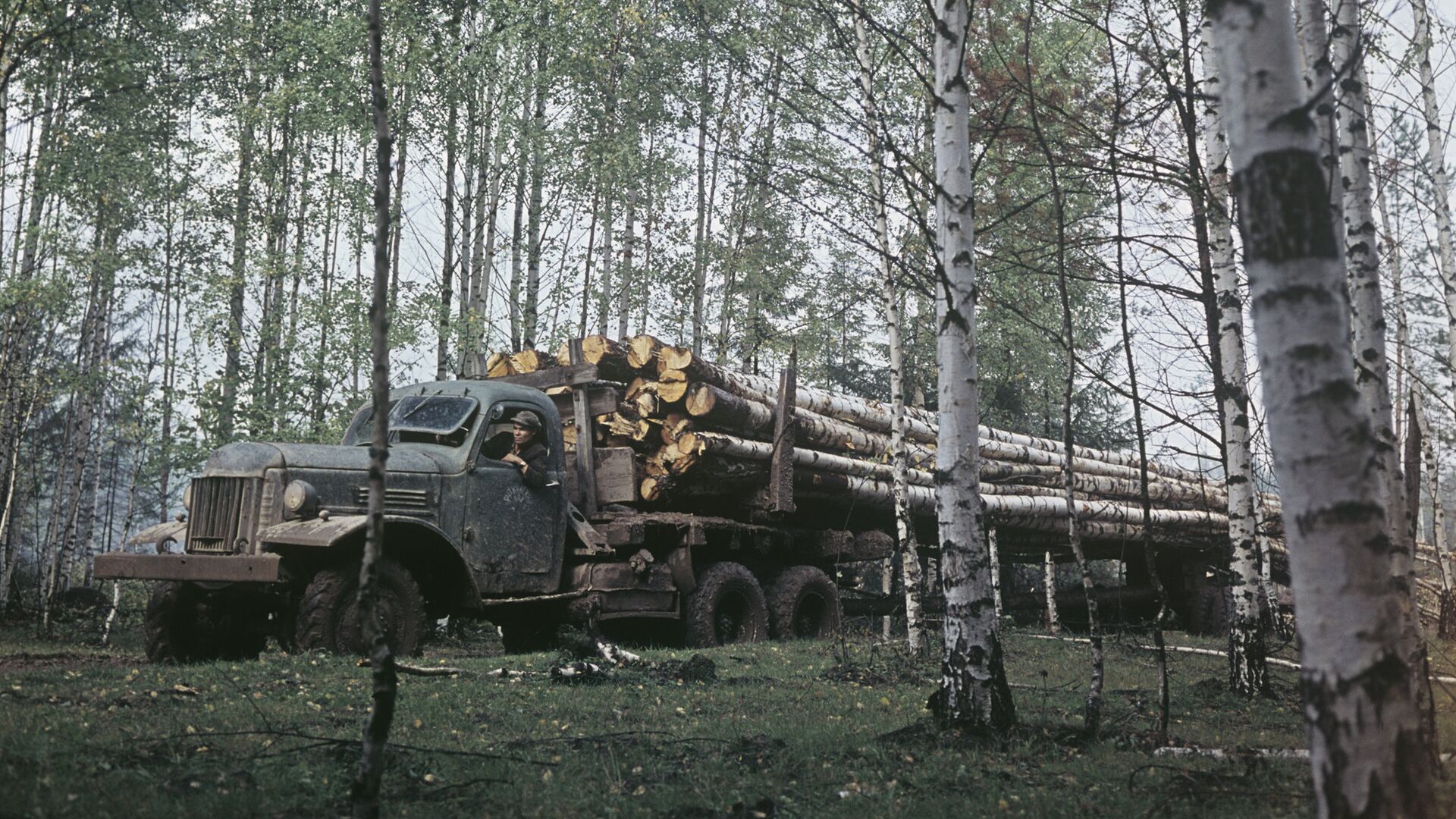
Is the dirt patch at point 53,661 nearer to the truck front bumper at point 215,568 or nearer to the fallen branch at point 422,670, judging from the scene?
the truck front bumper at point 215,568

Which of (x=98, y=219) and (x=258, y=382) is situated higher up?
(x=98, y=219)

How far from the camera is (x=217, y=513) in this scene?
30.2 feet

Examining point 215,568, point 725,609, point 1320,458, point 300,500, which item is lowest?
point 725,609

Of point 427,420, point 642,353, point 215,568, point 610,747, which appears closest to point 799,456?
point 642,353

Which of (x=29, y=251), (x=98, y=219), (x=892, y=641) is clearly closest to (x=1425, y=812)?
(x=892, y=641)

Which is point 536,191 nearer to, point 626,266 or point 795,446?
point 626,266

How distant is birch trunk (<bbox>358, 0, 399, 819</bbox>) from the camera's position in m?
3.44

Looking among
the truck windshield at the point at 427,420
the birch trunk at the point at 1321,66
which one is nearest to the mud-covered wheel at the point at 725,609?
the truck windshield at the point at 427,420

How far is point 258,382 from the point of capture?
16781 millimetres

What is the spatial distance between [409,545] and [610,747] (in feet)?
15.3

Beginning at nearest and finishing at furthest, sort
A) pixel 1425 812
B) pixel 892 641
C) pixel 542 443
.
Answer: pixel 1425 812, pixel 542 443, pixel 892 641

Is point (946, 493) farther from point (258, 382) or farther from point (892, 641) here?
point (258, 382)

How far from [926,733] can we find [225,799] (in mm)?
3423

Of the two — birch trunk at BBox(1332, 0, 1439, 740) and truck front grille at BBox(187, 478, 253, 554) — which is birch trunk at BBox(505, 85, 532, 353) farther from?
birch trunk at BBox(1332, 0, 1439, 740)
